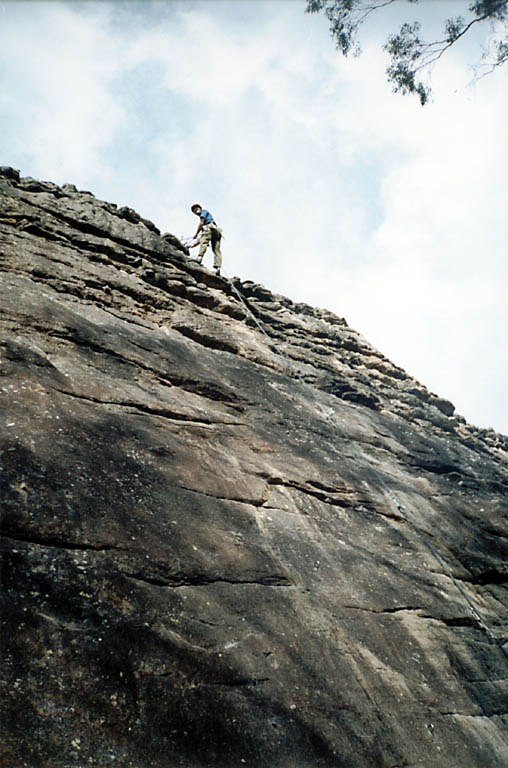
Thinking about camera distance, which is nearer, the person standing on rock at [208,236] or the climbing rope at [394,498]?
the climbing rope at [394,498]

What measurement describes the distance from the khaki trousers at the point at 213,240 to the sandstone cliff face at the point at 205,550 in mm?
2761

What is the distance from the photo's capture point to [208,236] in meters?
15.2

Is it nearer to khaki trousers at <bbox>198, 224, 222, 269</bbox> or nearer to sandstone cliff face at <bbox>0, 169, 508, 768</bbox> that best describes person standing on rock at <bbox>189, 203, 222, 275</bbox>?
khaki trousers at <bbox>198, 224, 222, 269</bbox>

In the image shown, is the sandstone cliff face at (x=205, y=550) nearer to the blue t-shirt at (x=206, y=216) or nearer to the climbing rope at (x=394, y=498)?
the climbing rope at (x=394, y=498)

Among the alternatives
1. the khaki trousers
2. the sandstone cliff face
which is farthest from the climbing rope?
the khaki trousers

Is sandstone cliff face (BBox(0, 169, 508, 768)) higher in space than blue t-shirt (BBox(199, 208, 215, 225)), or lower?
lower

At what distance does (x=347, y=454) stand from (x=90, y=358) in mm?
6079

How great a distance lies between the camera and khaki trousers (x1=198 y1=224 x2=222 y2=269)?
14953mm

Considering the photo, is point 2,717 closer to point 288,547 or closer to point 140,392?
point 288,547

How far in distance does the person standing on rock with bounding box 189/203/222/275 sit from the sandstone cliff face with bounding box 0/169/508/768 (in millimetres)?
2764

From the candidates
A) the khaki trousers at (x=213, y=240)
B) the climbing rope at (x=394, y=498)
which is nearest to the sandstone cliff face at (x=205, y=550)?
the climbing rope at (x=394, y=498)

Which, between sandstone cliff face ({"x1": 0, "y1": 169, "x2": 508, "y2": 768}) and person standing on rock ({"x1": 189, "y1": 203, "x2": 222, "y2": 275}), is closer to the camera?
sandstone cliff face ({"x1": 0, "y1": 169, "x2": 508, "y2": 768})

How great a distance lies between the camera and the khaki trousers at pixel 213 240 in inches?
589

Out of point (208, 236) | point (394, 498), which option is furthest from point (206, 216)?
point (394, 498)
